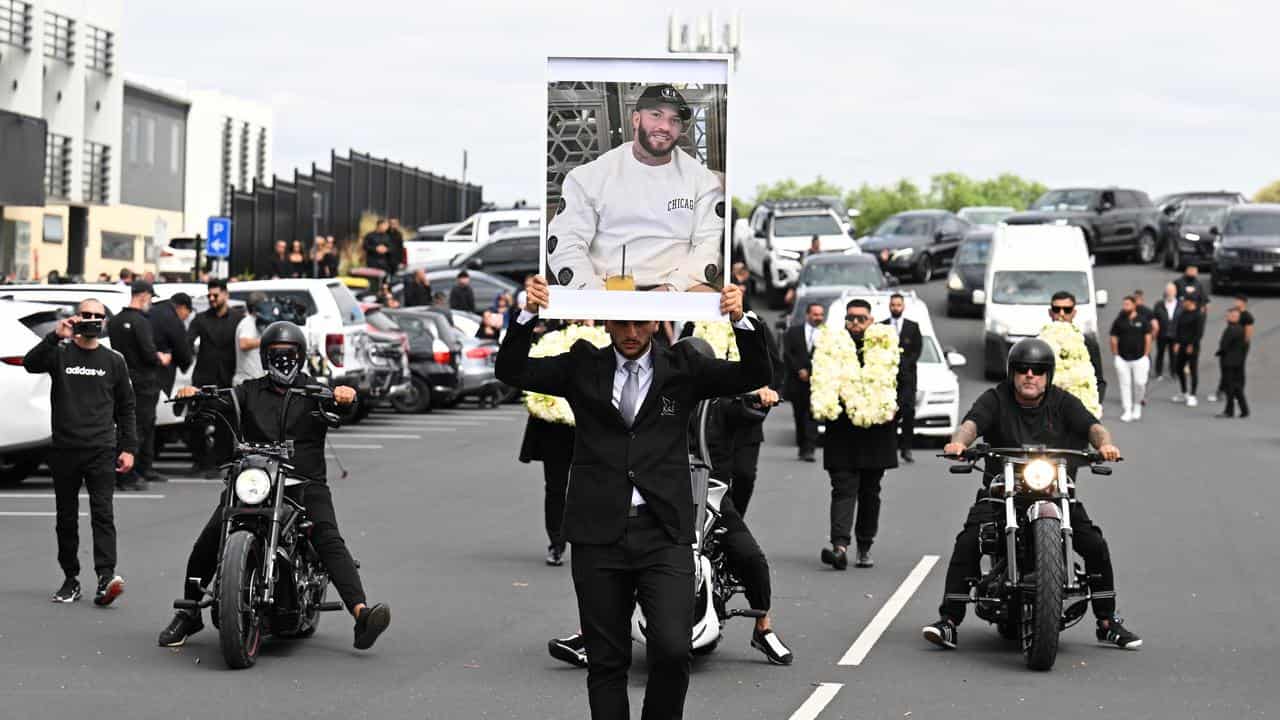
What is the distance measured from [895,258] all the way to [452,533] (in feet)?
119

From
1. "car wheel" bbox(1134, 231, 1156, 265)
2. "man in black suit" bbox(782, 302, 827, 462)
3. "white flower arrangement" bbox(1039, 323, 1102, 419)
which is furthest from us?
"car wheel" bbox(1134, 231, 1156, 265)

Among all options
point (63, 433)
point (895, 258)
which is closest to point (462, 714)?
point (63, 433)

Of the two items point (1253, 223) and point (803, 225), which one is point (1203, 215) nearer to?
point (1253, 223)

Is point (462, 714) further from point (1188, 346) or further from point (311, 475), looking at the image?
point (1188, 346)

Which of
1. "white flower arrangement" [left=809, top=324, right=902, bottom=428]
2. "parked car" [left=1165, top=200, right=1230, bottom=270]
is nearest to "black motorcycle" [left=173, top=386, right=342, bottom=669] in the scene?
"white flower arrangement" [left=809, top=324, right=902, bottom=428]

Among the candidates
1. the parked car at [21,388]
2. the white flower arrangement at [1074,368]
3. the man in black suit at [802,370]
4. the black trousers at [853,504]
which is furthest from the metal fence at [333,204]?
the white flower arrangement at [1074,368]

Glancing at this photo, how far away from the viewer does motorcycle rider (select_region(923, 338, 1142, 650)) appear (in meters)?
11.0

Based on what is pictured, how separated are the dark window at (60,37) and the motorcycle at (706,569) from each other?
174ft

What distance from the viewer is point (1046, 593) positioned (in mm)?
10289

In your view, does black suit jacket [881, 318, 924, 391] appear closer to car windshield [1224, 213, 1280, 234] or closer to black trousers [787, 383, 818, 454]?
black trousers [787, 383, 818, 454]

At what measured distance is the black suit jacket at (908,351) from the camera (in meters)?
21.0

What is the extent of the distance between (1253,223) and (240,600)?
4029 centimetres

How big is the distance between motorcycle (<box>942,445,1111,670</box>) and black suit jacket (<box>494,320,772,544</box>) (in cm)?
326

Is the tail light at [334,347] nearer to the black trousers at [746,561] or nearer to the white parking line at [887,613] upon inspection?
the white parking line at [887,613]
